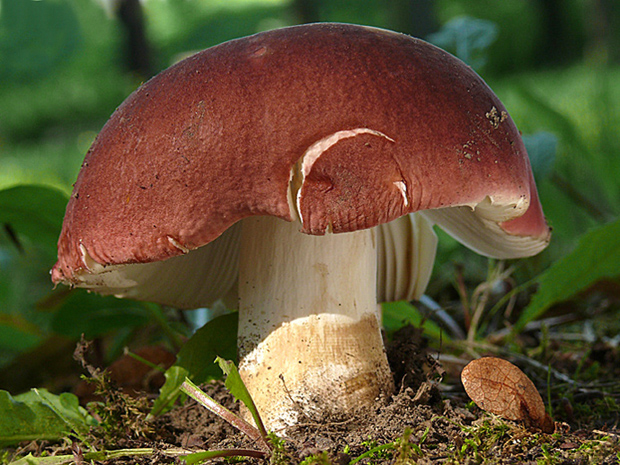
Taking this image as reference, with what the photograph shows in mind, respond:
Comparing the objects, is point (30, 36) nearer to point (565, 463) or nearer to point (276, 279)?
point (276, 279)

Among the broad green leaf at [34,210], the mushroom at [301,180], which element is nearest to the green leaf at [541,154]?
the mushroom at [301,180]

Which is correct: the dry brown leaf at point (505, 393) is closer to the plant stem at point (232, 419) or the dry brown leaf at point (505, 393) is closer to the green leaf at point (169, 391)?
the plant stem at point (232, 419)

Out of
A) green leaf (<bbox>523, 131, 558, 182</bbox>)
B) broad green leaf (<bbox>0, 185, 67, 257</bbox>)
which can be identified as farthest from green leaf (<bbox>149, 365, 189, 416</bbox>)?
green leaf (<bbox>523, 131, 558, 182</bbox>)

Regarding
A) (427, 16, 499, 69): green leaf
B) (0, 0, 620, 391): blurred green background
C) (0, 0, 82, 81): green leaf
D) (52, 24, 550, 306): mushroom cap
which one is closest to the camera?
(52, 24, 550, 306): mushroom cap

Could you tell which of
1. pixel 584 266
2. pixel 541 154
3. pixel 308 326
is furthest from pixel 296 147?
pixel 541 154

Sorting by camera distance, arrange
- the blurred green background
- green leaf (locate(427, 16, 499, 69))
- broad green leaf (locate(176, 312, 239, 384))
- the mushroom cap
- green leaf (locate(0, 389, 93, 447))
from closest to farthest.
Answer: the mushroom cap → green leaf (locate(0, 389, 93, 447)) → broad green leaf (locate(176, 312, 239, 384)) → the blurred green background → green leaf (locate(427, 16, 499, 69))

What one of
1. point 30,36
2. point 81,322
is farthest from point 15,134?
point 81,322

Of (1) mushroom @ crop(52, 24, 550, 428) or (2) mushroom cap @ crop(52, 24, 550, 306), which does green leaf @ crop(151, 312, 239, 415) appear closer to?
(1) mushroom @ crop(52, 24, 550, 428)
